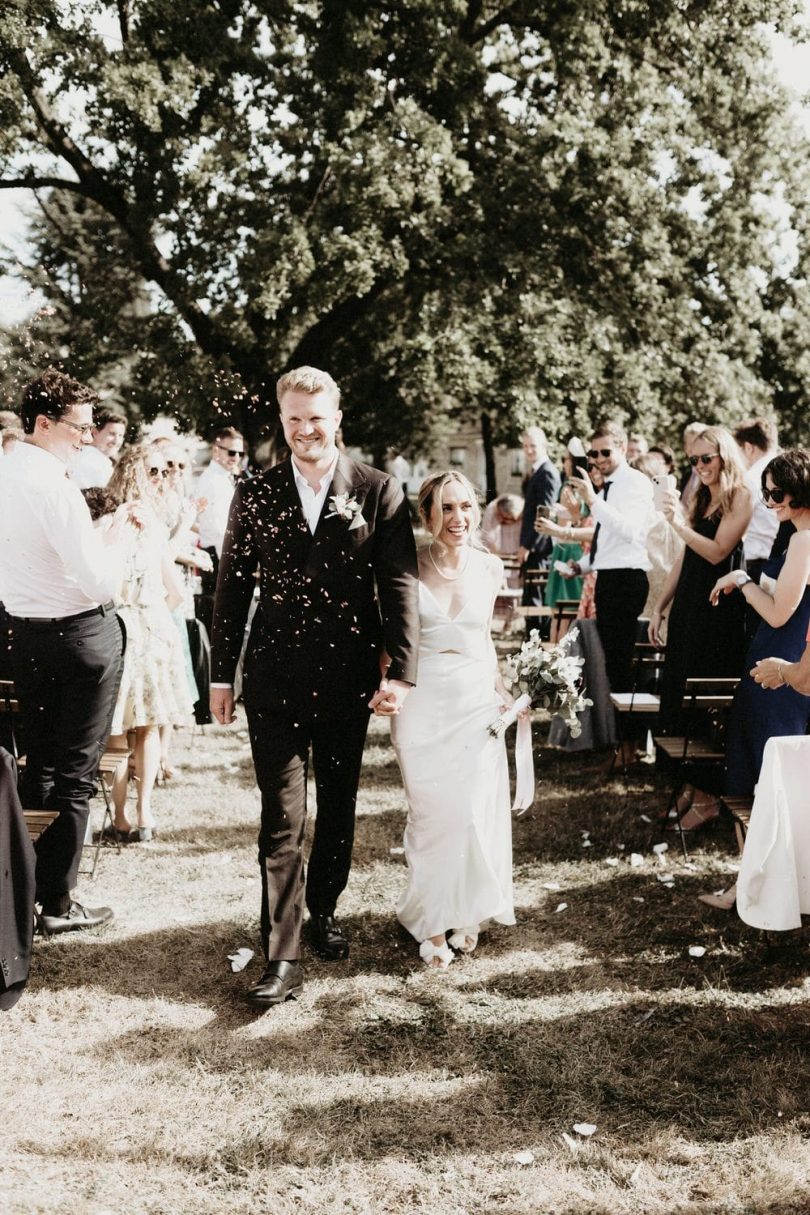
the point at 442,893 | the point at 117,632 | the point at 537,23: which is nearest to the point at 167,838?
the point at 117,632

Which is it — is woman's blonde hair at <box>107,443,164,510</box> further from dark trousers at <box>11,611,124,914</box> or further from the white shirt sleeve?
the white shirt sleeve

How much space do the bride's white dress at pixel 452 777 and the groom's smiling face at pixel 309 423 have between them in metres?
0.86

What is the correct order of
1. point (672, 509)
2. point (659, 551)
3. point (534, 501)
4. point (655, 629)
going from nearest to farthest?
point (672, 509) → point (655, 629) → point (659, 551) → point (534, 501)

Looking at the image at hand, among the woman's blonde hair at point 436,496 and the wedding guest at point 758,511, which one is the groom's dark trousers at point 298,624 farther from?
the wedding guest at point 758,511

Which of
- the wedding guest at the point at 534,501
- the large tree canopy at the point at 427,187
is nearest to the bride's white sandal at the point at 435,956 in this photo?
the wedding guest at the point at 534,501

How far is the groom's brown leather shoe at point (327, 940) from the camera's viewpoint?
14.5 feet

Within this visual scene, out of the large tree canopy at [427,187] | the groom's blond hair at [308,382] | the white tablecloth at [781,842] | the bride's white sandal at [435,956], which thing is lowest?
the bride's white sandal at [435,956]

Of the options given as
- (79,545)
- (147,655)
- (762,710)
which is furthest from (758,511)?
(79,545)

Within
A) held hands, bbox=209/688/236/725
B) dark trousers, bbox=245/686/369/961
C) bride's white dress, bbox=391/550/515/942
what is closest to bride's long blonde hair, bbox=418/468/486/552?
bride's white dress, bbox=391/550/515/942

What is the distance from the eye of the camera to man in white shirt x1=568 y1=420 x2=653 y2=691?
7.09m

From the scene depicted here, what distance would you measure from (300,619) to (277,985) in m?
1.40

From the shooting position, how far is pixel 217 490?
27.8ft

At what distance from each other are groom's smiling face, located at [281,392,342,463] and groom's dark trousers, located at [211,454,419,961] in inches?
4.5

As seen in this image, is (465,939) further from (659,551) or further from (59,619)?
(659,551)
